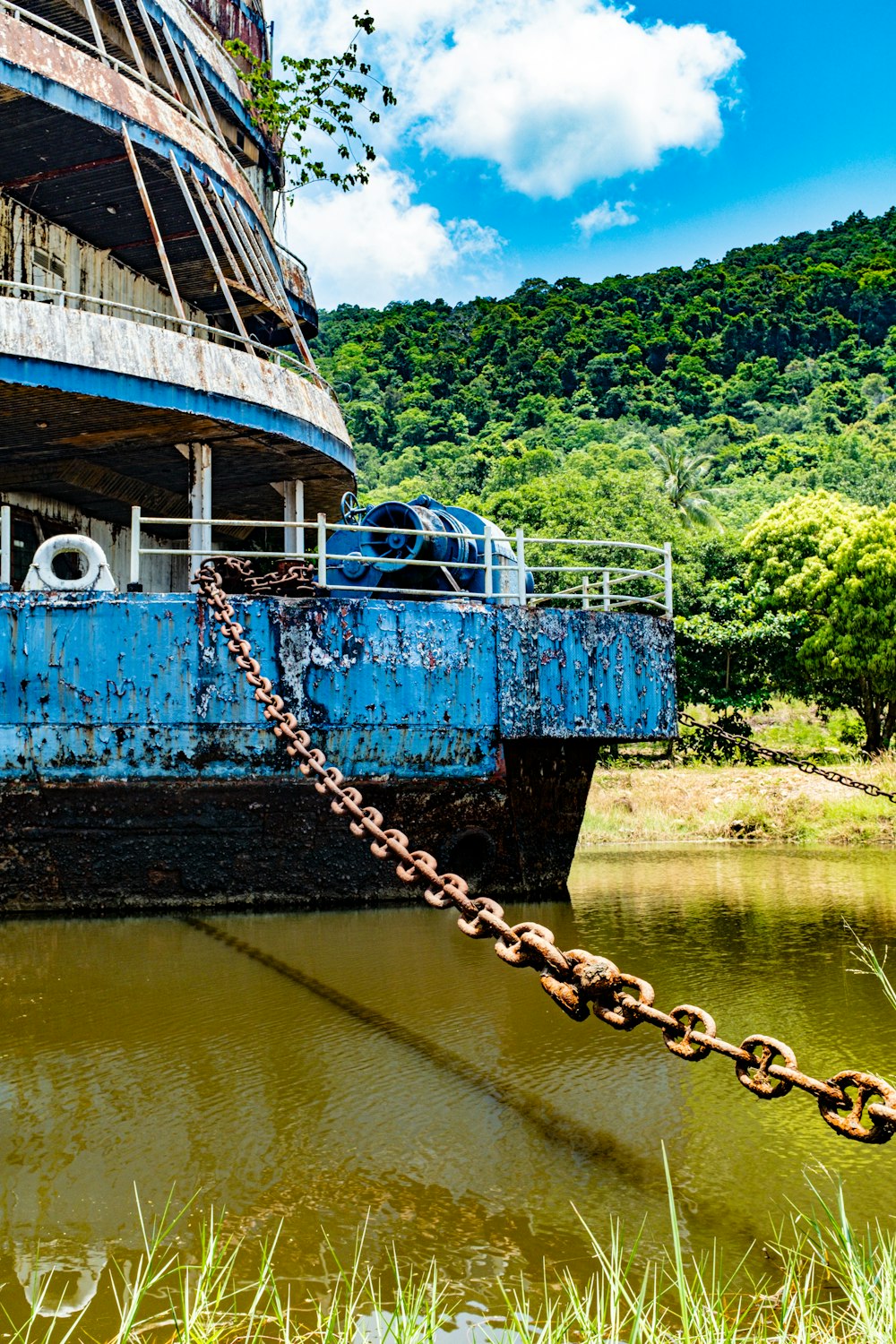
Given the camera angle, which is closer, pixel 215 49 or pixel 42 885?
pixel 42 885

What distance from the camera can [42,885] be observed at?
812 cm

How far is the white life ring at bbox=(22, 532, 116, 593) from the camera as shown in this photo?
26.5 ft

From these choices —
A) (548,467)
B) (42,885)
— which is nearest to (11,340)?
(42,885)

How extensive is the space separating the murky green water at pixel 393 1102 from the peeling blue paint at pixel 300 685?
1354mm

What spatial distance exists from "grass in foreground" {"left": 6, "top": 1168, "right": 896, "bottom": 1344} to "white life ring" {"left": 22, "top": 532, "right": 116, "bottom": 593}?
5894mm

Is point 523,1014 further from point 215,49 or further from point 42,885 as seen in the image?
point 215,49

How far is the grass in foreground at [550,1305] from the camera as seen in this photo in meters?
2.40

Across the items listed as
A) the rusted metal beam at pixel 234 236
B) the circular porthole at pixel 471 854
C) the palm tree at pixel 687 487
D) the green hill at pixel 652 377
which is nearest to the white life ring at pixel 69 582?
the circular porthole at pixel 471 854

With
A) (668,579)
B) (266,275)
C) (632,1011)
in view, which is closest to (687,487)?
(266,275)

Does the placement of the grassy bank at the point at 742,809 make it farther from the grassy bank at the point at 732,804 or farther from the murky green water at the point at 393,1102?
the murky green water at the point at 393,1102

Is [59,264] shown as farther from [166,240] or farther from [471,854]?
[471,854]

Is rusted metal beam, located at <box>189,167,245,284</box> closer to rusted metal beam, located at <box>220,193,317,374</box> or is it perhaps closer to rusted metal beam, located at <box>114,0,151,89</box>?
rusted metal beam, located at <box>220,193,317,374</box>

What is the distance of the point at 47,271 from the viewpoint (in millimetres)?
11312

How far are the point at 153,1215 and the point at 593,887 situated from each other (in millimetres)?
8492
